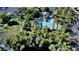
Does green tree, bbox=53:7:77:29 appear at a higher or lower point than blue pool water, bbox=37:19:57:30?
higher

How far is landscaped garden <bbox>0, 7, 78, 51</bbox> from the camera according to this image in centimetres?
174

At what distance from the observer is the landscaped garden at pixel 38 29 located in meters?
1.74

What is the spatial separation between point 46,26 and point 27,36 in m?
0.19

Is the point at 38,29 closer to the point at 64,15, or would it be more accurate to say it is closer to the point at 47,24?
the point at 47,24

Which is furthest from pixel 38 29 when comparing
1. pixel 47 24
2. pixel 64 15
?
pixel 64 15

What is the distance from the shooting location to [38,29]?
1765 mm

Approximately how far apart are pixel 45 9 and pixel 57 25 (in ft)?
0.58

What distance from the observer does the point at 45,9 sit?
1793mm

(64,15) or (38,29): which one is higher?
(64,15)

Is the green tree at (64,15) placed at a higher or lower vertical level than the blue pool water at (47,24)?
higher
